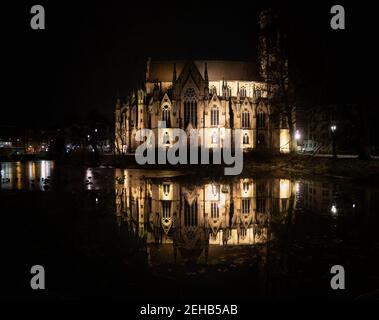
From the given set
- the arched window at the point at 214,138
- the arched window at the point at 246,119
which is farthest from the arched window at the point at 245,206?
the arched window at the point at 246,119

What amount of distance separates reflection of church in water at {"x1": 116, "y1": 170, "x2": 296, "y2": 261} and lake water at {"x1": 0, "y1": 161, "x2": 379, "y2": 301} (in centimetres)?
4

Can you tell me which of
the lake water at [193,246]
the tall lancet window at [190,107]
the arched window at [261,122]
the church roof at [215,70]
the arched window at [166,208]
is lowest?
the lake water at [193,246]

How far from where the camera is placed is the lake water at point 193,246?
21.9 feet

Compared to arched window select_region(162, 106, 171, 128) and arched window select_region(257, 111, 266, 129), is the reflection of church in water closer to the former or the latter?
arched window select_region(162, 106, 171, 128)

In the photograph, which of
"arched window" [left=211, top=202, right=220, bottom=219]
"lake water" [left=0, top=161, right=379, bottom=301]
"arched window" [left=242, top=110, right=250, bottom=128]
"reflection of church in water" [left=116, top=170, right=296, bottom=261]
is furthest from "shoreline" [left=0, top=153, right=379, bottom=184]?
"arched window" [left=242, top=110, right=250, bottom=128]

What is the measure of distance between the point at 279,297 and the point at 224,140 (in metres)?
63.4

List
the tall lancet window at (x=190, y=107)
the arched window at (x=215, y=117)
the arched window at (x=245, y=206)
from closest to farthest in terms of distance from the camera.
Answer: the arched window at (x=245, y=206) → the tall lancet window at (x=190, y=107) → the arched window at (x=215, y=117)

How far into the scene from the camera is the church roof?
271 ft

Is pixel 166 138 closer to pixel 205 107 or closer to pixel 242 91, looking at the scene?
pixel 205 107

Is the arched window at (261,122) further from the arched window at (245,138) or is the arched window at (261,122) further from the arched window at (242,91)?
the arched window at (242,91)

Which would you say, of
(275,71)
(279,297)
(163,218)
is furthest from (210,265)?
(275,71)

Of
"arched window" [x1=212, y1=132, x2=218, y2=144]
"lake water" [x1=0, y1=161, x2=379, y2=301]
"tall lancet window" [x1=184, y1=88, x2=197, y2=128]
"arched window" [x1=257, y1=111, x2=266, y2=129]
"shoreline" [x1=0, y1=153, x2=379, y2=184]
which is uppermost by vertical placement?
"tall lancet window" [x1=184, y1=88, x2=197, y2=128]

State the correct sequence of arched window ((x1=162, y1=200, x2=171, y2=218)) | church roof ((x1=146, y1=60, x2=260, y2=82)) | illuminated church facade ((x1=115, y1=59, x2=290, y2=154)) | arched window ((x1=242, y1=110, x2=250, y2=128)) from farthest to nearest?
church roof ((x1=146, y1=60, x2=260, y2=82))
arched window ((x1=242, y1=110, x2=250, y2=128))
illuminated church facade ((x1=115, y1=59, x2=290, y2=154))
arched window ((x1=162, y1=200, x2=171, y2=218))
